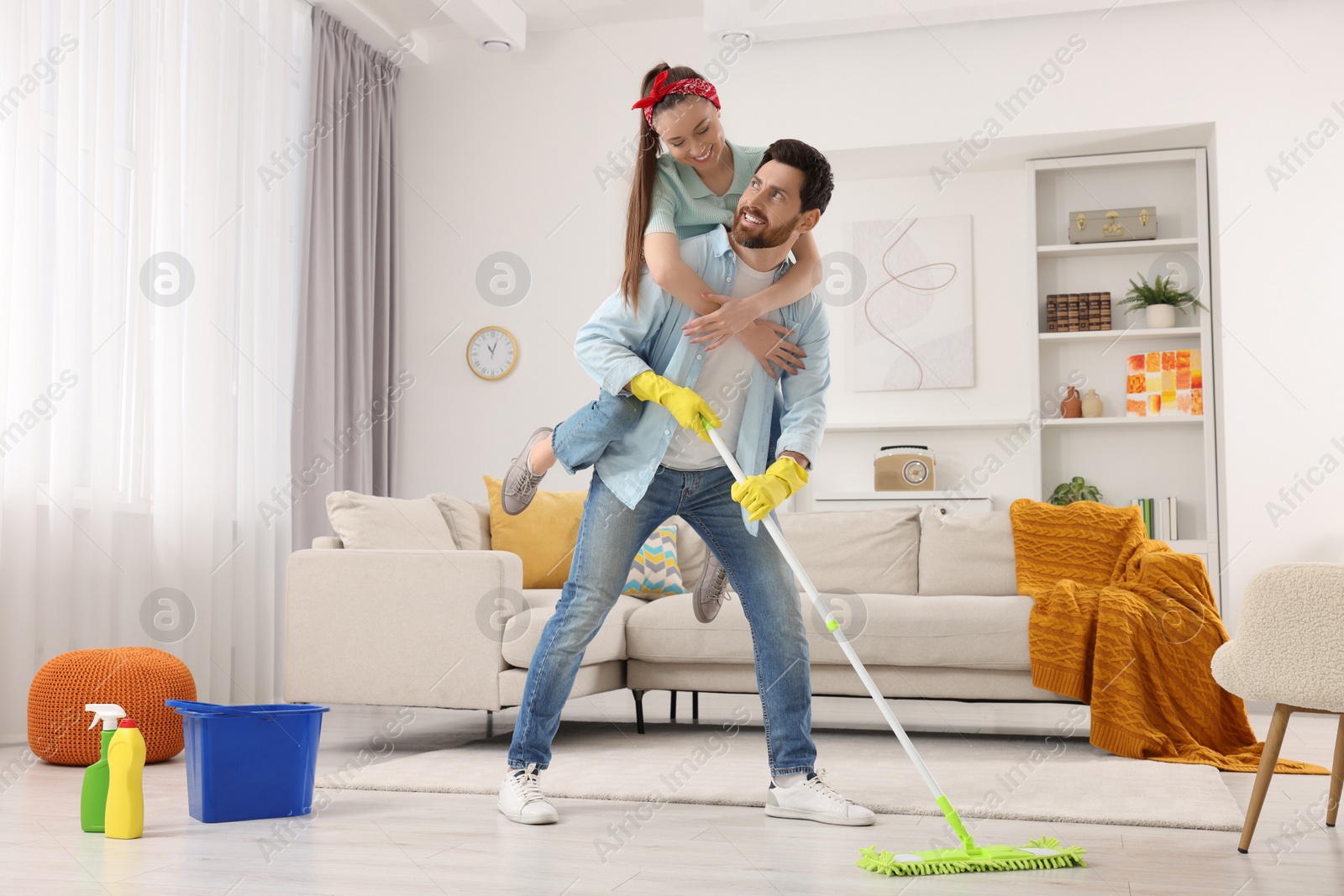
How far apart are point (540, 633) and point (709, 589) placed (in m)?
0.84

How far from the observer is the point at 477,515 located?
423 cm

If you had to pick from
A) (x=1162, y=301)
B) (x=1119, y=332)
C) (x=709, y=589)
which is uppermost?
(x=1162, y=301)

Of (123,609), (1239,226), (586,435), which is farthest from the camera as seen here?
(1239,226)

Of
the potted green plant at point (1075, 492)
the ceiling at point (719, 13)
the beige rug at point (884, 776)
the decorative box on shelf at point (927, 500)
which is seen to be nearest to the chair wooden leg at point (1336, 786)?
the beige rug at point (884, 776)

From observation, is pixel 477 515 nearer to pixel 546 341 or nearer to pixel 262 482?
pixel 262 482

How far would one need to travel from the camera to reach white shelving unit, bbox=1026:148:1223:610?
17.6ft

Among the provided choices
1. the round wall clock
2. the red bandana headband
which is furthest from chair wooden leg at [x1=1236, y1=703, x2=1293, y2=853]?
the round wall clock

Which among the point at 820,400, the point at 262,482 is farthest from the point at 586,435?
the point at 262,482

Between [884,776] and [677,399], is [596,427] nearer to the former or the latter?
[677,399]

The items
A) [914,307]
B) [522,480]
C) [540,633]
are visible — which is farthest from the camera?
[914,307]

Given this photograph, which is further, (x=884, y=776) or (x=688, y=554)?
(x=688, y=554)

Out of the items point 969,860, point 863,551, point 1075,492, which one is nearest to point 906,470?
point 1075,492

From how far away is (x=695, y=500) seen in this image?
2.25 m

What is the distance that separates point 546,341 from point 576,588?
146 inches
